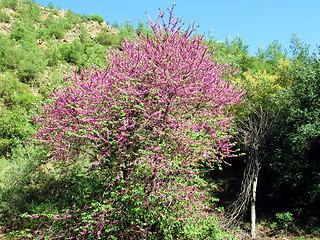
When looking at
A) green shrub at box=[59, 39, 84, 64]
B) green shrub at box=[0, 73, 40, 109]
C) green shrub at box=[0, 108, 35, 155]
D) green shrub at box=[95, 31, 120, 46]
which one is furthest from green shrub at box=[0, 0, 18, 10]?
green shrub at box=[0, 108, 35, 155]

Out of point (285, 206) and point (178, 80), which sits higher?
point (178, 80)

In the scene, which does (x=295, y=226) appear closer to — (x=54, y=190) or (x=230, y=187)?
(x=230, y=187)

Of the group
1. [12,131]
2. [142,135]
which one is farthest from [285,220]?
[12,131]

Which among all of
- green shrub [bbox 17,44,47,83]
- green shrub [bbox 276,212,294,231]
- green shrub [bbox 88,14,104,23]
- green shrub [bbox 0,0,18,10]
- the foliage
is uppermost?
green shrub [bbox 88,14,104,23]

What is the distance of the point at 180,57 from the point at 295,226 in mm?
8620

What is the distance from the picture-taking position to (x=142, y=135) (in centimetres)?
555

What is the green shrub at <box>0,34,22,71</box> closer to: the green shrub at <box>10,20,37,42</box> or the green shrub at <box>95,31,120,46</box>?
the green shrub at <box>10,20,37,42</box>

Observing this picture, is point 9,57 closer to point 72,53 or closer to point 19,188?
point 72,53

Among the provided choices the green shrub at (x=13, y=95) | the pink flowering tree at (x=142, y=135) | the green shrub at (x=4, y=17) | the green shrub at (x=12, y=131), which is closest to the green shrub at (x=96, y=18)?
the green shrub at (x=4, y=17)

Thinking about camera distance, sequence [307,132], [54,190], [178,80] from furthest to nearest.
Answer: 1. [54,190]
2. [307,132]
3. [178,80]

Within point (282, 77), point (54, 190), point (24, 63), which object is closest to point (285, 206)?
point (282, 77)

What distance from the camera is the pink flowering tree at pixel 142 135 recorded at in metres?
5.43

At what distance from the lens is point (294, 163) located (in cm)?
955

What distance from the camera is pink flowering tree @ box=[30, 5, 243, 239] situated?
17.8 ft
